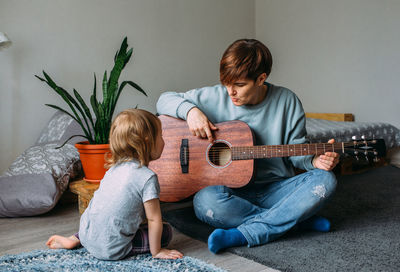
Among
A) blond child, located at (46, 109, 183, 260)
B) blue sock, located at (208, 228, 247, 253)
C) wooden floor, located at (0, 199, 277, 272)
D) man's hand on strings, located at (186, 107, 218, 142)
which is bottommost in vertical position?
wooden floor, located at (0, 199, 277, 272)

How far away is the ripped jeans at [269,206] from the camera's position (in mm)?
1384

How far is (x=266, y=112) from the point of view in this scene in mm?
1591

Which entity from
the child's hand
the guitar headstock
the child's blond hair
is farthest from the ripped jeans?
the child's blond hair

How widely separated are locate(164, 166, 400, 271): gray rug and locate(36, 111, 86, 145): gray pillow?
94 centimetres

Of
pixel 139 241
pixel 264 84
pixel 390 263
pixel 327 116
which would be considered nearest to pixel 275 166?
pixel 264 84

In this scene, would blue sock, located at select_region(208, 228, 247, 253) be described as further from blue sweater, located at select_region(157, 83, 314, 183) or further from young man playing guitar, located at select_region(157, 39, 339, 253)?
blue sweater, located at select_region(157, 83, 314, 183)

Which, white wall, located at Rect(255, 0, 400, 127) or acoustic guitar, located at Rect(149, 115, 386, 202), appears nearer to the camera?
acoustic guitar, located at Rect(149, 115, 386, 202)

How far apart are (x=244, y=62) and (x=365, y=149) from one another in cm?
59

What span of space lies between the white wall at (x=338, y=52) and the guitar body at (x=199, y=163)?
7.99ft

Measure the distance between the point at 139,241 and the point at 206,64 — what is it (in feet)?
9.38

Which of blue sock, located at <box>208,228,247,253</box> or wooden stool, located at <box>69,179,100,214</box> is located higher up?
wooden stool, located at <box>69,179,100,214</box>

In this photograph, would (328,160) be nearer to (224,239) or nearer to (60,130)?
(224,239)

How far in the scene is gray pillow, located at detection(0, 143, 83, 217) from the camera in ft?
5.95

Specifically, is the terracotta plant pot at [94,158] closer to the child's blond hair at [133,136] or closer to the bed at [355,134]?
the child's blond hair at [133,136]
